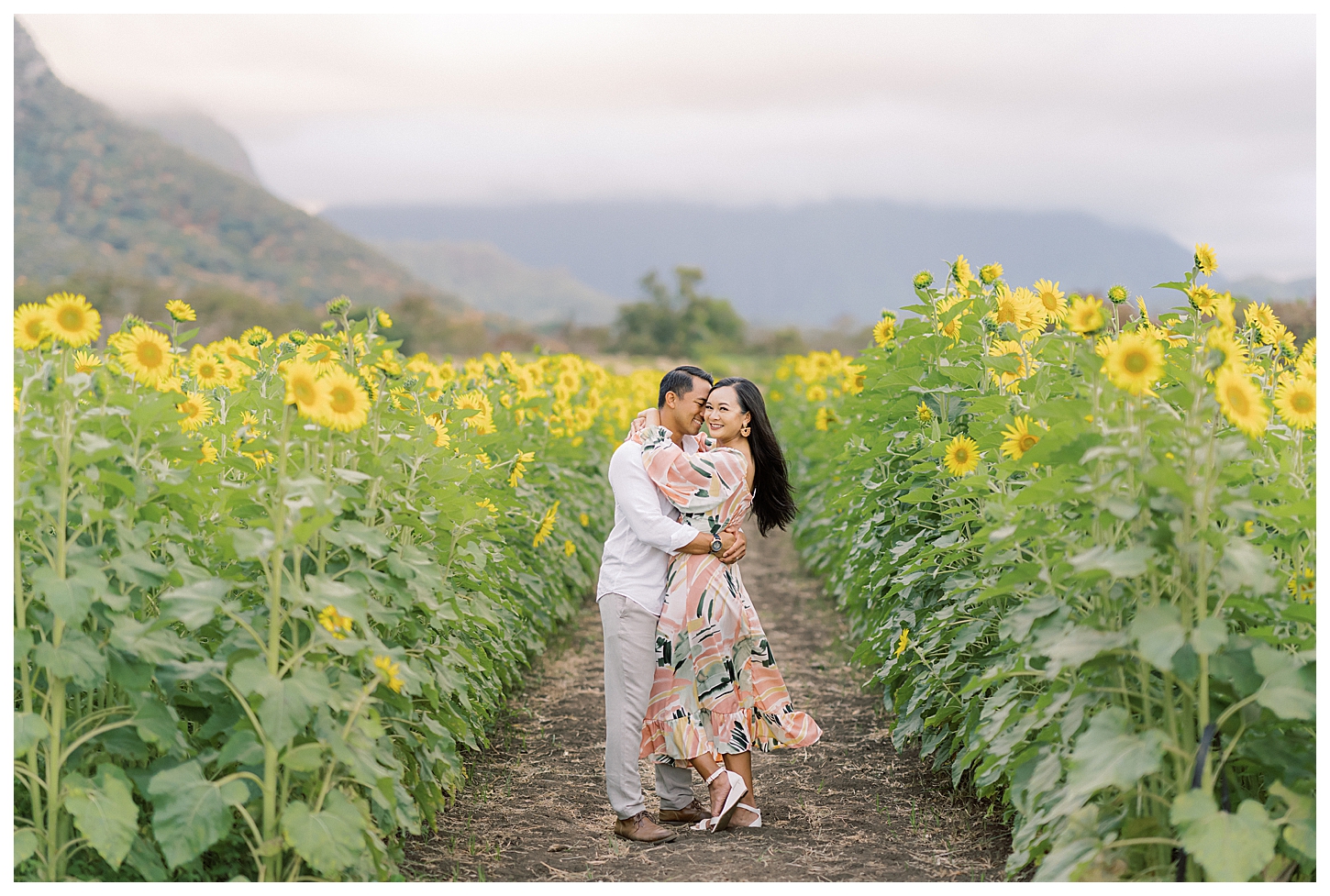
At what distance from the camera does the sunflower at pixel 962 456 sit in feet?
13.4

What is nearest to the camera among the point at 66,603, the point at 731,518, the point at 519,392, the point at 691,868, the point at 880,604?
the point at 66,603

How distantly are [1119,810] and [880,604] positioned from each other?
8.73 feet

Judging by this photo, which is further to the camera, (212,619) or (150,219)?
(150,219)

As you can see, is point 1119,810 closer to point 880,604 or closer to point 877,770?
point 877,770

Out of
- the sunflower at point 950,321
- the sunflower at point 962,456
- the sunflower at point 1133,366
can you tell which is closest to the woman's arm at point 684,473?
the sunflower at point 962,456

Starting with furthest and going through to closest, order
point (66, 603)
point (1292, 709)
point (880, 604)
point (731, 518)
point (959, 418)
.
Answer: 1. point (880, 604)
2. point (959, 418)
3. point (731, 518)
4. point (66, 603)
5. point (1292, 709)

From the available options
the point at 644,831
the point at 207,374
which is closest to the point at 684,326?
the point at 207,374

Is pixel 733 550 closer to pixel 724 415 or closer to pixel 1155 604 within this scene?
pixel 724 415

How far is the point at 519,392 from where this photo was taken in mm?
6809

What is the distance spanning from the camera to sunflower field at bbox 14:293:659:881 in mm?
2768

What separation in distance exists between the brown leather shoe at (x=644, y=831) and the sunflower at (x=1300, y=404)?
8.07 ft

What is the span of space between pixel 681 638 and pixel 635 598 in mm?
229

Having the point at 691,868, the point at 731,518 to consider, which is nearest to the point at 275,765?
the point at 691,868

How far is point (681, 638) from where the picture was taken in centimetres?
418
